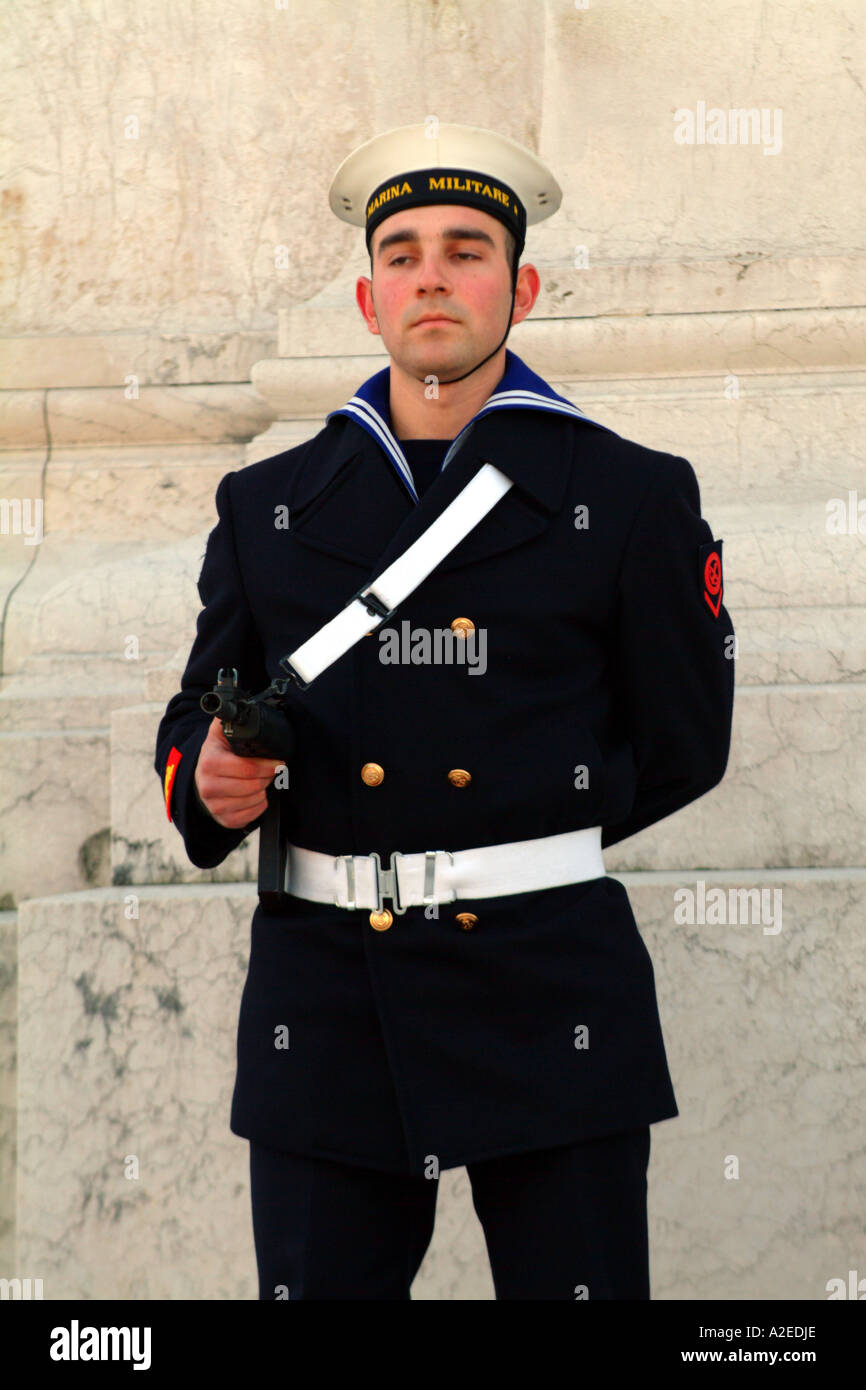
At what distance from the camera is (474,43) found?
484 cm

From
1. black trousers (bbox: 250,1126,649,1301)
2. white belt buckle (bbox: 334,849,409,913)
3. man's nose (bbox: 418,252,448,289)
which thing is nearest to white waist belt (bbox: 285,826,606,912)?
white belt buckle (bbox: 334,849,409,913)

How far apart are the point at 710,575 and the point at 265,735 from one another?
0.73 m

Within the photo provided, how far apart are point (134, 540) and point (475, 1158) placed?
3027 millimetres

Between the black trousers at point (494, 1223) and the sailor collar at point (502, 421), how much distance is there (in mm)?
908

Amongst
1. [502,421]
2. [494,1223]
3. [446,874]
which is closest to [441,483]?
[502,421]

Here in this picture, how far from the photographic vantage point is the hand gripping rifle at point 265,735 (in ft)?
6.59

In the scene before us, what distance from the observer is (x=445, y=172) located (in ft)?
7.86

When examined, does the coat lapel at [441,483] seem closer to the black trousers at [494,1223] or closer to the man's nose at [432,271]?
the man's nose at [432,271]

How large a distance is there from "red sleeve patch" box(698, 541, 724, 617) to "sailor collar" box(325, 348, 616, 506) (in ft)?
0.80

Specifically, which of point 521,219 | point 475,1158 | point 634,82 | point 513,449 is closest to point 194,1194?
point 475,1158

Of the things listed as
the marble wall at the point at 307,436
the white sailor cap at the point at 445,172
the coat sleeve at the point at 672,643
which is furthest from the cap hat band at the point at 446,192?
the marble wall at the point at 307,436

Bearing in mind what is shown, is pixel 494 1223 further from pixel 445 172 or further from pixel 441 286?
pixel 445 172

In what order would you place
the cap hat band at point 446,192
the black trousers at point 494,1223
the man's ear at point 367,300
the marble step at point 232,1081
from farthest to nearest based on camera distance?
the marble step at point 232,1081, the man's ear at point 367,300, the cap hat band at point 446,192, the black trousers at point 494,1223

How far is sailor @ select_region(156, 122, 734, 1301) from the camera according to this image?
7.08 ft
